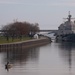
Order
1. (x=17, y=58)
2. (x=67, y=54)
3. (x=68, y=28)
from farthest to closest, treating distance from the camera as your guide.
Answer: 1. (x=68, y=28)
2. (x=67, y=54)
3. (x=17, y=58)

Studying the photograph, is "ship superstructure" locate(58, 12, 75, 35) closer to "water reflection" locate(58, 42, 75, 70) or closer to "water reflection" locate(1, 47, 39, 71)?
"water reflection" locate(58, 42, 75, 70)

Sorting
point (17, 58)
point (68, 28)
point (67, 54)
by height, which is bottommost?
point (67, 54)

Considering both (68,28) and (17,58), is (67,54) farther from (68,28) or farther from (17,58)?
(68,28)

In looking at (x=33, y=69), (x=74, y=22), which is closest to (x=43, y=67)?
(x=33, y=69)

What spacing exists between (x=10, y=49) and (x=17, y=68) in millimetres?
24184

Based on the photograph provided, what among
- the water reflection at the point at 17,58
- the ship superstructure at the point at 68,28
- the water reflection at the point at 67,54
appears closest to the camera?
the water reflection at the point at 17,58

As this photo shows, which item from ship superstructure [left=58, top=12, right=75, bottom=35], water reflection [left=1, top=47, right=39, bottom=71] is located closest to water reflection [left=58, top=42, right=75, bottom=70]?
water reflection [left=1, top=47, right=39, bottom=71]

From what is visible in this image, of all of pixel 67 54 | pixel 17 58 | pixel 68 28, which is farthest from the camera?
pixel 68 28

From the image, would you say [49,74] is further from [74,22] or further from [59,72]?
[74,22]

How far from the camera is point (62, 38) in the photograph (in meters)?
110

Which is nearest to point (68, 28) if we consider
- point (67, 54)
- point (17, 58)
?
point (67, 54)

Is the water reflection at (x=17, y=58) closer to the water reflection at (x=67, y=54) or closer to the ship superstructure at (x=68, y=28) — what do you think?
the water reflection at (x=67, y=54)

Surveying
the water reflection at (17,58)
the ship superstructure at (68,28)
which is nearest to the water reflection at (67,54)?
the water reflection at (17,58)

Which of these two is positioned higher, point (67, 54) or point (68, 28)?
point (68, 28)
